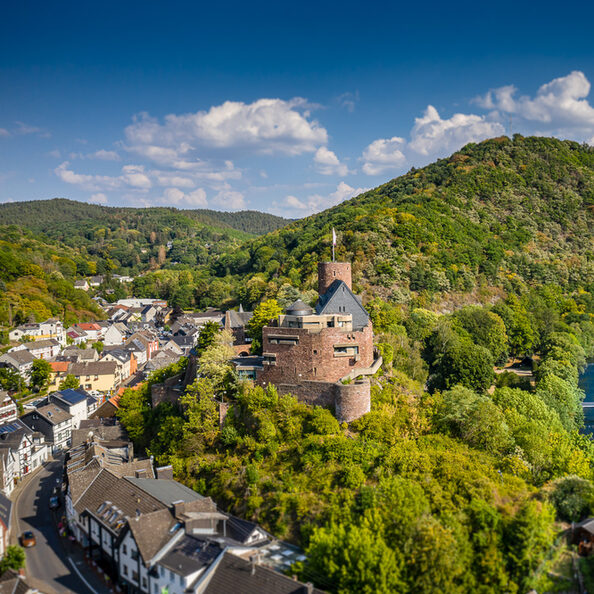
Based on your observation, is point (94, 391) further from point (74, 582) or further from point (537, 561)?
point (537, 561)

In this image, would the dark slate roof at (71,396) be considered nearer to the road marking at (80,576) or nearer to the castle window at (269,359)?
the road marking at (80,576)

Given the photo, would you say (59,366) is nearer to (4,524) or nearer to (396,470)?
(4,524)

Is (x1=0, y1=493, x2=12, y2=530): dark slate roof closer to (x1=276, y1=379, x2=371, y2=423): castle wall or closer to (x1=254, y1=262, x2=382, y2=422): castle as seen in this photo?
(x1=254, y1=262, x2=382, y2=422): castle

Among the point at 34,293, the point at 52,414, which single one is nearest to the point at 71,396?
the point at 52,414

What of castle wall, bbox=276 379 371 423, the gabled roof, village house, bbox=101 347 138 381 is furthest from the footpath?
village house, bbox=101 347 138 381

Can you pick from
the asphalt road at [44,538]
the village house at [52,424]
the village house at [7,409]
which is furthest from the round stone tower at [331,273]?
the village house at [7,409]
